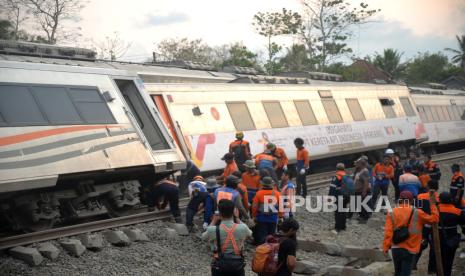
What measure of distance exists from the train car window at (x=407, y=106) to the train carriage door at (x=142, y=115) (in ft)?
50.7

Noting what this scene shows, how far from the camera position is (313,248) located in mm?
11094

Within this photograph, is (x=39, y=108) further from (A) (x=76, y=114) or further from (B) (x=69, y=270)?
(B) (x=69, y=270)

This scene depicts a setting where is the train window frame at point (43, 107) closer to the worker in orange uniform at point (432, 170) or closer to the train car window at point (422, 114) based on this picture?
the worker in orange uniform at point (432, 170)

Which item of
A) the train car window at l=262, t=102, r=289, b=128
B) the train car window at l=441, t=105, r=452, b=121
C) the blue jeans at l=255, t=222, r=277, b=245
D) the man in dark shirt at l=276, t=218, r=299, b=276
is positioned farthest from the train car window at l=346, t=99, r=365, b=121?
the man in dark shirt at l=276, t=218, r=299, b=276

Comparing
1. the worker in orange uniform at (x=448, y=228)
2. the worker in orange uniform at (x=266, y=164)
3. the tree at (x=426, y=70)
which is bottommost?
the worker in orange uniform at (x=448, y=228)

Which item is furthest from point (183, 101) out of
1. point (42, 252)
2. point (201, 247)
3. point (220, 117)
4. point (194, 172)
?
point (42, 252)

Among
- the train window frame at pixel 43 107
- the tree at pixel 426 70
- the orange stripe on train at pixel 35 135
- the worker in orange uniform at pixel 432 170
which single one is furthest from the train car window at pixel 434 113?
the tree at pixel 426 70

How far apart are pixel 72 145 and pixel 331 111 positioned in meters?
12.3

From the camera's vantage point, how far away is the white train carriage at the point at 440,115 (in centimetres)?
2848

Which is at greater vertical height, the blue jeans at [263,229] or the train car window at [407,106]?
the train car window at [407,106]

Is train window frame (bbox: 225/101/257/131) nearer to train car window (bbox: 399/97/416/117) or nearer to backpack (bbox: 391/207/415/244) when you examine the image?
backpack (bbox: 391/207/415/244)

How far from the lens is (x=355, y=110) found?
73.8 ft

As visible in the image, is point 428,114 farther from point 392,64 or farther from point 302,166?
point 392,64

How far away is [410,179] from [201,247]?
4.58m
